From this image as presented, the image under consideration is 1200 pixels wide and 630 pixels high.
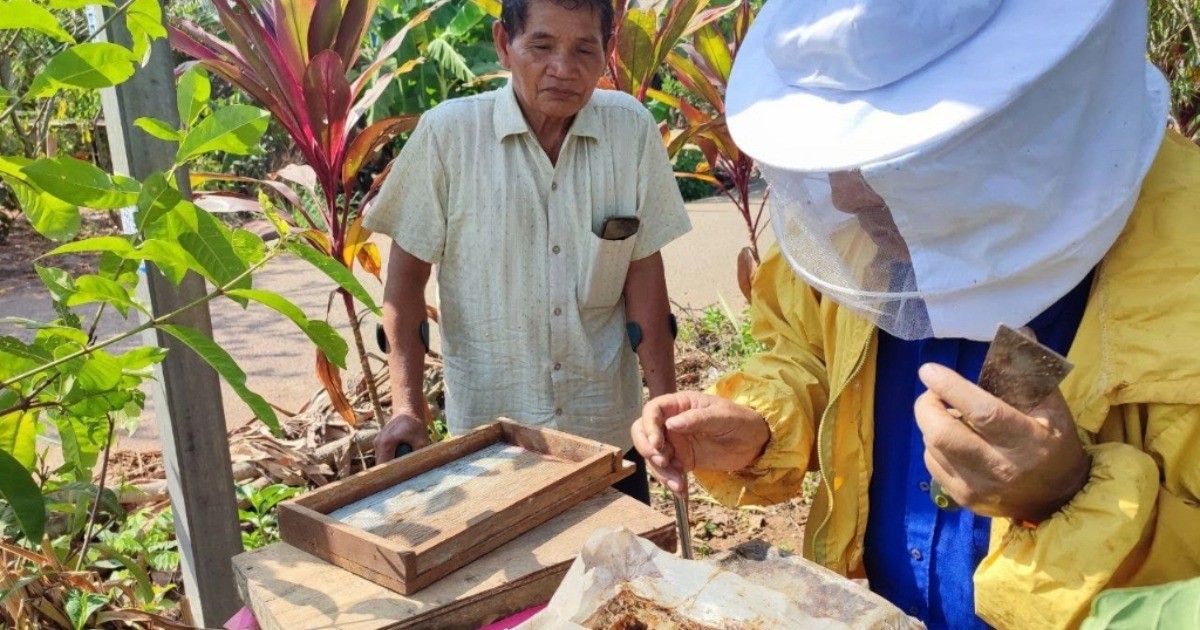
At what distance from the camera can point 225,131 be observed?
1391 mm

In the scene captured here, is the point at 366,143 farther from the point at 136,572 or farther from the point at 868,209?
the point at 868,209

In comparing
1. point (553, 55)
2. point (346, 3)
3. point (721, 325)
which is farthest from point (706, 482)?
point (721, 325)

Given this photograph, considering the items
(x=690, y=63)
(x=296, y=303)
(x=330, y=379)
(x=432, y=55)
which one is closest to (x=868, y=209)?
(x=330, y=379)

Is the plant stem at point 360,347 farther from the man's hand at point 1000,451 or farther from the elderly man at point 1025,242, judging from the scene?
the man's hand at point 1000,451

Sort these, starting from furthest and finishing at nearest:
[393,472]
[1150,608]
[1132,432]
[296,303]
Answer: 1. [296,303]
2. [393,472]
3. [1132,432]
4. [1150,608]

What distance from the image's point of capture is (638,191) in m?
2.40

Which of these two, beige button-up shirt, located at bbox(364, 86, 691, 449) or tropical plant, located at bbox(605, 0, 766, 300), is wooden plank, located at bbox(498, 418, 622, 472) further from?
tropical plant, located at bbox(605, 0, 766, 300)

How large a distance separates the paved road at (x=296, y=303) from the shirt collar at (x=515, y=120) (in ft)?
8.66

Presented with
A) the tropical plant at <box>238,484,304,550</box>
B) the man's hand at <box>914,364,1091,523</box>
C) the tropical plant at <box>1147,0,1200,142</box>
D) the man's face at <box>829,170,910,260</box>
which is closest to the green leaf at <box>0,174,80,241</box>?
the man's face at <box>829,170,910,260</box>

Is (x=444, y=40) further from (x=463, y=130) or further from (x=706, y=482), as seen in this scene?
(x=706, y=482)

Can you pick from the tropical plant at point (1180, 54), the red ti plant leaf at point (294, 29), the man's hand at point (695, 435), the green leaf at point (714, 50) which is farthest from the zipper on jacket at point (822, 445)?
the tropical plant at point (1180, 54)

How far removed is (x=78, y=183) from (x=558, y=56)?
3.71 ft

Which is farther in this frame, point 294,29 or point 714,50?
point 714,50

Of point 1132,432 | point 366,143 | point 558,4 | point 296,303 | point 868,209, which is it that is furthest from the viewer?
point 296,303
